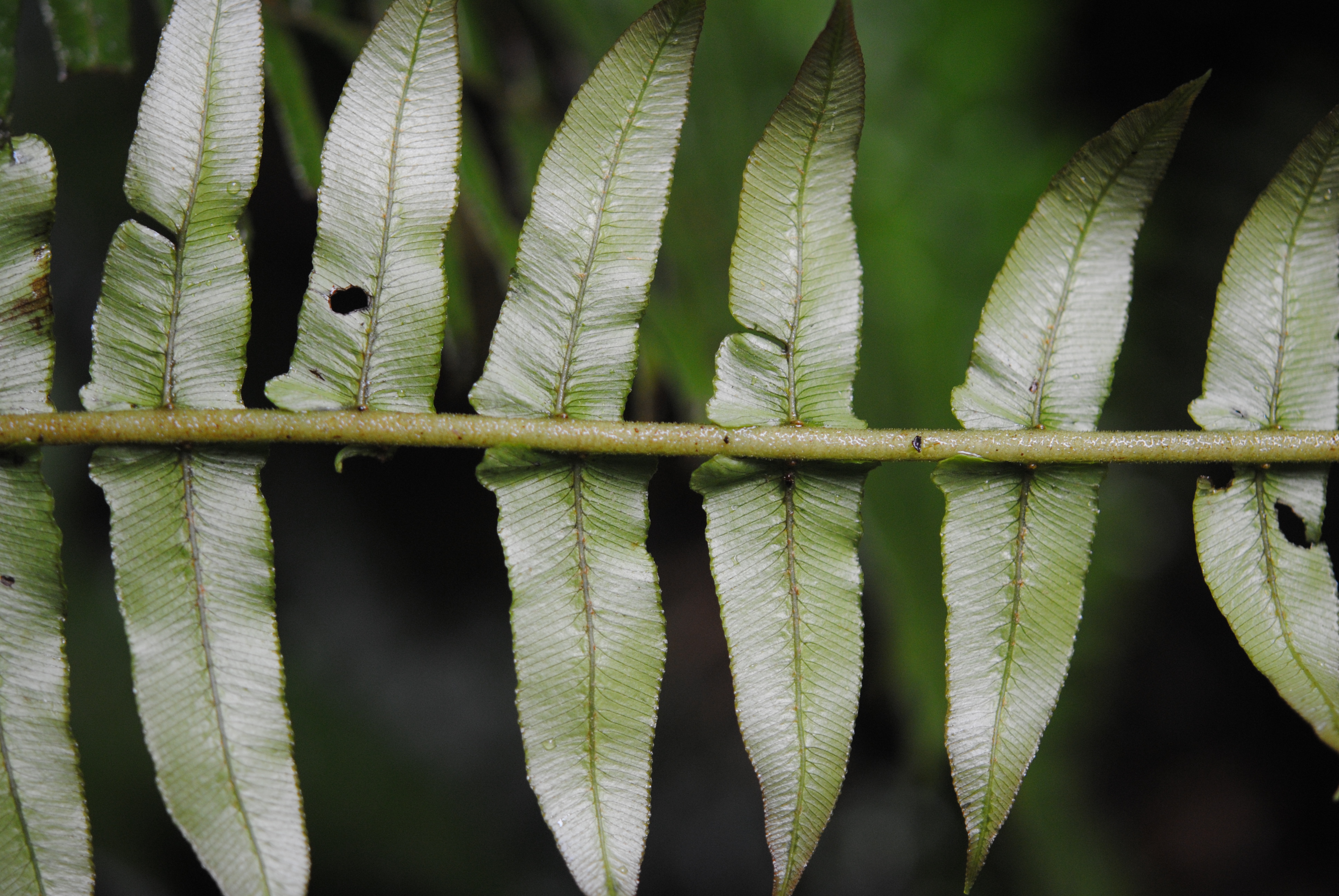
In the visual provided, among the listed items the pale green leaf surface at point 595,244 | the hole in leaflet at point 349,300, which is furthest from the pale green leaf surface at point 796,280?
the hole in leaflet at point 349,300

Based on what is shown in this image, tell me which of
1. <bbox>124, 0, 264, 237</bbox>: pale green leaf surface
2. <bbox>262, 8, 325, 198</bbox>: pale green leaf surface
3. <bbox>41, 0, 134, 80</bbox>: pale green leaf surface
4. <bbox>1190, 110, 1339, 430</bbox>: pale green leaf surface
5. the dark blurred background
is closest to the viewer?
<bbox>124, 0, 264, 237</bbox>: pale green leaf surface

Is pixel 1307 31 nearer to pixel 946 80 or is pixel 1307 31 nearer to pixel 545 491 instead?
pixel 946 80

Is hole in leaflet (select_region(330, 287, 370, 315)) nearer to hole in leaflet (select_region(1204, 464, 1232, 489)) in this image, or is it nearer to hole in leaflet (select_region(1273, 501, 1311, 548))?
hole in leaflet (select_region(1273, 501, 1311, 548))

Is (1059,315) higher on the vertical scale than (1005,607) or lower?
higher

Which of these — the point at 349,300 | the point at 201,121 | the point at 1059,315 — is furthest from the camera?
the point at 349,300

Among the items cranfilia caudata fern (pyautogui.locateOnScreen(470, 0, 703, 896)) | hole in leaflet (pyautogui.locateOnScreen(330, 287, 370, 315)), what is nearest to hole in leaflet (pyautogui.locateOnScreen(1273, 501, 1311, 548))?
cranfilia caudata fern (pyautogui.locateOnScreen(470, 0, 703, 896))

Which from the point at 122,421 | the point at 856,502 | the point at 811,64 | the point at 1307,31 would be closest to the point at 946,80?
the point at 1307,31

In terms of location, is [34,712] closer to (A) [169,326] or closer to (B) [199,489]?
(B) [199,489]

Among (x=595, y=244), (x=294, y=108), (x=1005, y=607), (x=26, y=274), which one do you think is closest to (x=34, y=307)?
(x=26, y=274)

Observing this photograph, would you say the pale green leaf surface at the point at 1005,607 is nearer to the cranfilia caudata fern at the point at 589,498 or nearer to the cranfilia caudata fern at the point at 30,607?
the cranfilia caudata fern at the point at 589,498
